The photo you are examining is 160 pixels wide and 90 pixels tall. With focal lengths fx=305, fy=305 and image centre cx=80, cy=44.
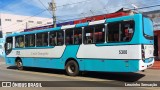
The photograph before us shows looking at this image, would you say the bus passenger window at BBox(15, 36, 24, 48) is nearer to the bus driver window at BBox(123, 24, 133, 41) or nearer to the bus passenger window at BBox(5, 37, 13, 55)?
the bus passenger window at BBox(5, 37, 13, 55)

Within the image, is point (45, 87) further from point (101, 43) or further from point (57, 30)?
point (57, 30)

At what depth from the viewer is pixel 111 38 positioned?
14664 mm

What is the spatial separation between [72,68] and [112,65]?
3.25 metres

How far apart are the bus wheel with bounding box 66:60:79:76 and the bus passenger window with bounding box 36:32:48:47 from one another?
2.63m

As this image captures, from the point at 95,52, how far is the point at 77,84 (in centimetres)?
268

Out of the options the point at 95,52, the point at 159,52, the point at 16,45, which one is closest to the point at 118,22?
the point at 95,52

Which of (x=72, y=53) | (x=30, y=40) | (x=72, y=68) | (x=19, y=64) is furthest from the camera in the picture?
(x=19, y=64)

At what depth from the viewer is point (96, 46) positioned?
613 inches

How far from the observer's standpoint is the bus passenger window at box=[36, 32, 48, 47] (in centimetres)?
1915

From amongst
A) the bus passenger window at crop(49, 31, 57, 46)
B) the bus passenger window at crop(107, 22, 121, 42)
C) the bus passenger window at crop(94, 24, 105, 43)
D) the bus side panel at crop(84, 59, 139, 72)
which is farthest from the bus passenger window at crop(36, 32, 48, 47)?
the bus passenger window at crop(107, 22, 121, 42)

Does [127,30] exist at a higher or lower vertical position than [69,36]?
higher

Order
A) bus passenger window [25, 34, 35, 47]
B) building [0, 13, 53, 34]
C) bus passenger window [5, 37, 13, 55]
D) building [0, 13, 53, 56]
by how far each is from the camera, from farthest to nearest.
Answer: building [0, 13, 53, 34]
building [0, 13, 53, 56]
bus passenger window [5, 37, 13, 55]
bus passenger window [25, 34, 35, 47]

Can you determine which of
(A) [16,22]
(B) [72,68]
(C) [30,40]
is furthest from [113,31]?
(A) [16,22]

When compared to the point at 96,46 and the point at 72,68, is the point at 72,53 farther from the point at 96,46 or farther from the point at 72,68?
the point at 96,46
